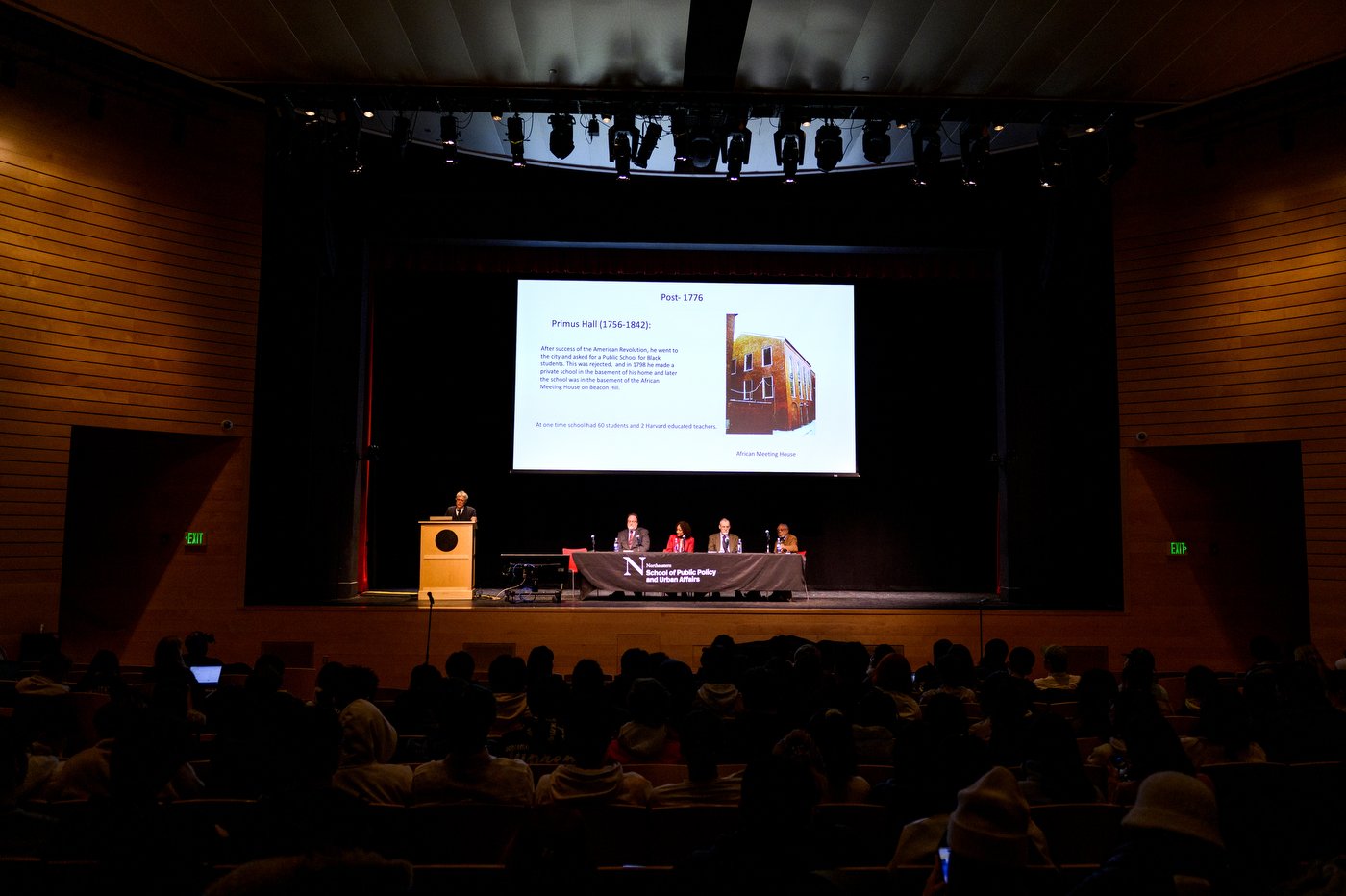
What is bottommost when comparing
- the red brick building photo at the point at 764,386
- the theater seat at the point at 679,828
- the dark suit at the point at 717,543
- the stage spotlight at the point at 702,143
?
the theater seat at the point at 679,828

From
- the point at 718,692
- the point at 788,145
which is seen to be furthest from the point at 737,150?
the point at 718,692

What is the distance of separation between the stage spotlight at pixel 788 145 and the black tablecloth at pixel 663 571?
4010 mm

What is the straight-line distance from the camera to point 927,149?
782cm

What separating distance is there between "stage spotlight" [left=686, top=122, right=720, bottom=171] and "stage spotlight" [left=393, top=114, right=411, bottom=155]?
2531 mm

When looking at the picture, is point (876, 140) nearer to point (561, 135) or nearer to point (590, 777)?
point (561, 135)

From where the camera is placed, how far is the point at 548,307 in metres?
10.6

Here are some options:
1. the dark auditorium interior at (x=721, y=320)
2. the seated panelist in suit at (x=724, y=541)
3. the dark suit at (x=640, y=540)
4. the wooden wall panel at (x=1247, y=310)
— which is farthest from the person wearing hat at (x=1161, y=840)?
the seated panelist in suit at (x=724, y=541)

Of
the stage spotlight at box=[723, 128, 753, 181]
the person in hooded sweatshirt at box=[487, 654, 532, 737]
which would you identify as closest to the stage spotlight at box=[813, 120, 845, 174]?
the stage spotlight at box=[723, 128, 753, 181]

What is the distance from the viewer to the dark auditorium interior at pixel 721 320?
197 inches

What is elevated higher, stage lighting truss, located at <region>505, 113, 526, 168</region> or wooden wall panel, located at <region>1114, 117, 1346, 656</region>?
stage lighting truss, located at <region>505, 113, 526, 168</region>

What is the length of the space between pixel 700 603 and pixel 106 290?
651 centimetres

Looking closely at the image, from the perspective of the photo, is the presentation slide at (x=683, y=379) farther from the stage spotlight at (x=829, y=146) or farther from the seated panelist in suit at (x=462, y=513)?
the stage spotlight at (x=829, y=146)

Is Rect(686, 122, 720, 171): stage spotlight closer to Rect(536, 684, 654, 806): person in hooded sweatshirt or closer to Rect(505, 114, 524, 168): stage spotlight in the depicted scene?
Rect(505, 114, 524, 168): stage spotlight

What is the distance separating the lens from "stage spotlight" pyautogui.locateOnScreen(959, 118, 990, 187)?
7840mm
